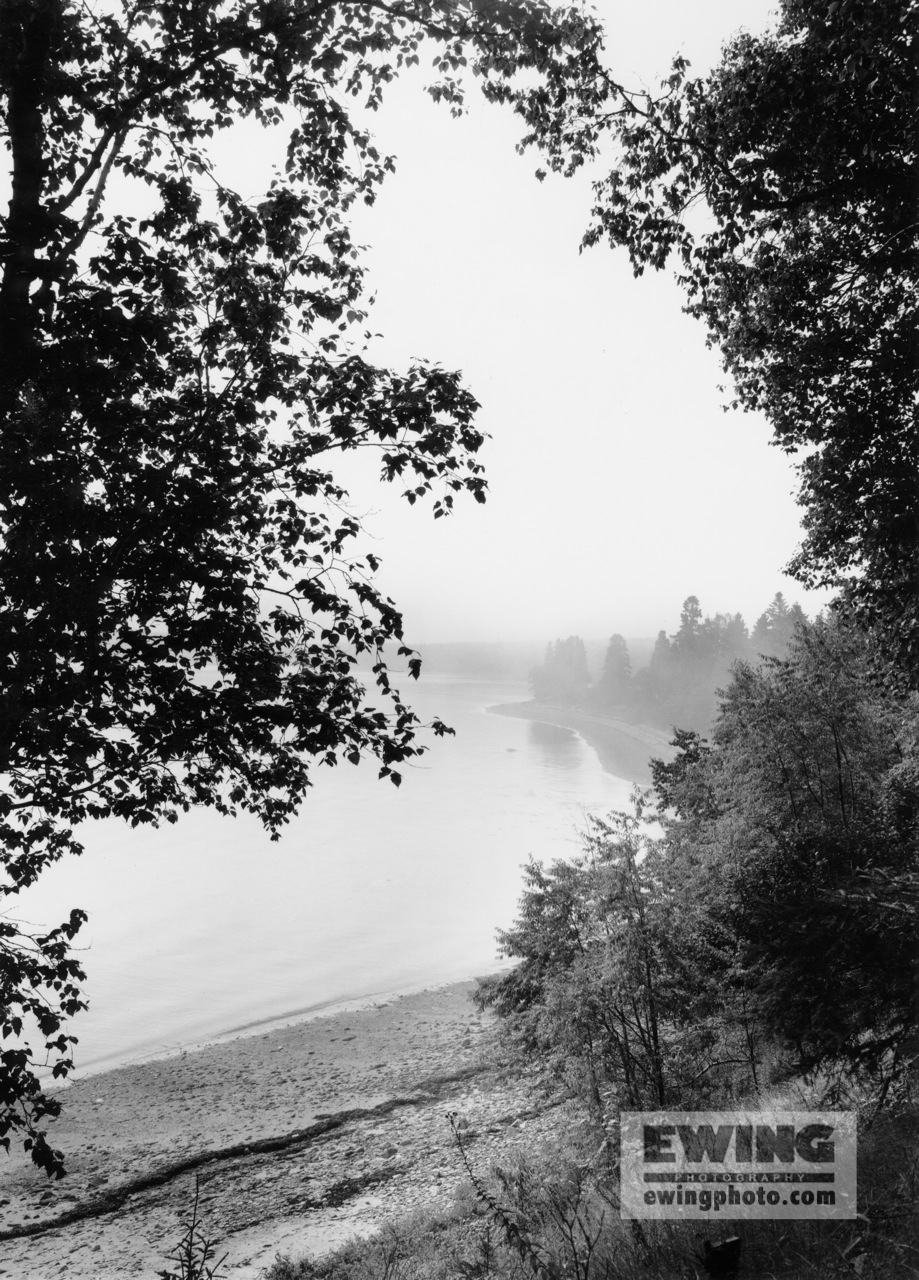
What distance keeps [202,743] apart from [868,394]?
812 centimetres

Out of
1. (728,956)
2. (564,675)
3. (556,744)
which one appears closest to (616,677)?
(564,675)

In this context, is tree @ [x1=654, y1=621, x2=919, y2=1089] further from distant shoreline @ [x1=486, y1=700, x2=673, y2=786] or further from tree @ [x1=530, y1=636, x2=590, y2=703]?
tree @ [x1=530, y1=636, x2=590, y2=703]

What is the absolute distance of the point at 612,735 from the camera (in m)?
97.1

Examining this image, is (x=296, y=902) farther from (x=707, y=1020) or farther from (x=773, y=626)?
(x=773, y=626)

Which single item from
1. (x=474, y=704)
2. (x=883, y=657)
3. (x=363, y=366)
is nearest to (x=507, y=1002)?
(x=883, y=657)

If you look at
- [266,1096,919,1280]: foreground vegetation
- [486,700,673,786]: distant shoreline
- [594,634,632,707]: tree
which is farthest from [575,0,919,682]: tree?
[594,634,632,707]: tree

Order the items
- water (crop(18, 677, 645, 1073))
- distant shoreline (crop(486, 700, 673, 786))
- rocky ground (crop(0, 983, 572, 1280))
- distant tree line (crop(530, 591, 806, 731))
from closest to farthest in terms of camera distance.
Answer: rocky ground (crop(0, 983, 572, 1280)) → water (crop(18, 677, 645, 1073)) → distant shoreline (crop(486, 700, 673, 786)) → distant tree line (crop(530, 591, 806, 731))

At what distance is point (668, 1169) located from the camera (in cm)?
873

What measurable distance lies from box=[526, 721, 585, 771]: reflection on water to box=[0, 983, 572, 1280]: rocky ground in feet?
169

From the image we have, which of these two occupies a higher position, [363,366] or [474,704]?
[474,704]

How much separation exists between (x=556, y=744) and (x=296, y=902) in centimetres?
5652

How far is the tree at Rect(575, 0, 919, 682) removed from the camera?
7508mm

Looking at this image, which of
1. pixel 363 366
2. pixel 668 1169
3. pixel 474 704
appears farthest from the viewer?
pixel 474 704

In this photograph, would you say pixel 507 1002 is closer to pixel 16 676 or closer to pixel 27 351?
pixel 16 676
